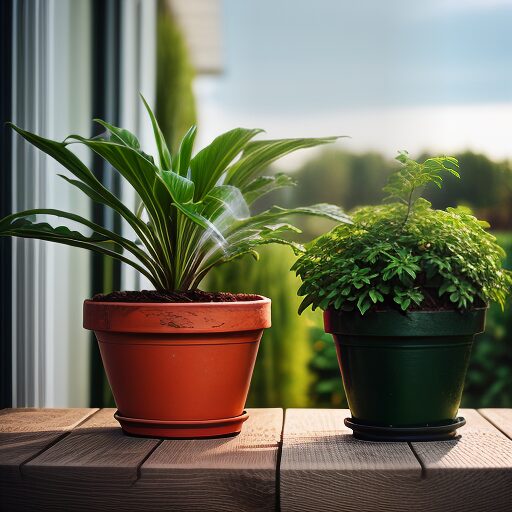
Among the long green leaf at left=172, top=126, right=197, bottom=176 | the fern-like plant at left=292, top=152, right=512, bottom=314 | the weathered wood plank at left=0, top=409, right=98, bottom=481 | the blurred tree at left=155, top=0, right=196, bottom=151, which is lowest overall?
the weathered wood plank at left=0, top=409, right=98, bottom=481

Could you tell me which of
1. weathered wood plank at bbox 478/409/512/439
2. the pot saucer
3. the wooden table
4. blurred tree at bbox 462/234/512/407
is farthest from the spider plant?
blurred tree at bbox 462/234/512/407

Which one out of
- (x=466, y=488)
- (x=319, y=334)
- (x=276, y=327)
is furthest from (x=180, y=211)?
(x=319, y=334)

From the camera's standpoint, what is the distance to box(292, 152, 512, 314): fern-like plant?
4.15 ft

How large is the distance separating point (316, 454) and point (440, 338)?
0.95 ft

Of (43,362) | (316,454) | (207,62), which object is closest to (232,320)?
(316,454)

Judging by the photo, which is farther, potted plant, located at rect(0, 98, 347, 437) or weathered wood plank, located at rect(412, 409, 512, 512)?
potted plant, located at rect(0, 98, 347, 437)

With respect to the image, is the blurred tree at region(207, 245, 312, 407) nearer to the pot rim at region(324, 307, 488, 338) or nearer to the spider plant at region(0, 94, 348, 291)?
the spider plant at region(0, 94, 348, 291)

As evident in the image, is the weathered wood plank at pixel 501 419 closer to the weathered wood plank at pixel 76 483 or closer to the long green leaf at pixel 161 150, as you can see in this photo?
the weathered wood plank at pixel 76 483

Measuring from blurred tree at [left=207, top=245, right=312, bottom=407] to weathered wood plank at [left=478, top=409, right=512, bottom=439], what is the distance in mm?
→ 1859

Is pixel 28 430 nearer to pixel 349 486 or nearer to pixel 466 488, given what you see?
pixel 349 486

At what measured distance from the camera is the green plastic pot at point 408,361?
49.7 inches

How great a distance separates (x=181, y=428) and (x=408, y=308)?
17.6 inches


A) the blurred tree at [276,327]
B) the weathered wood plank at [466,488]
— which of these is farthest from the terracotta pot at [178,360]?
the blurred tree at [276,327]

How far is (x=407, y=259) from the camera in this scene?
49.9 inches
